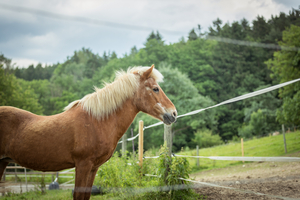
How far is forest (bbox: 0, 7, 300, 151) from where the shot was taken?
76.3ft

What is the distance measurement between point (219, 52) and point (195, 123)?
15.0 m

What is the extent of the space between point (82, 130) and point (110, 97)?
1.89 ft

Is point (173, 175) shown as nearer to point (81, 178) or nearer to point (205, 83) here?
point (81, 178)

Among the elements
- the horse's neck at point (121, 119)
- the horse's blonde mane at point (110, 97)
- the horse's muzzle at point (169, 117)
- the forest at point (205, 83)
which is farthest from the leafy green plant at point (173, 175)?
the forest at point (205, 83)

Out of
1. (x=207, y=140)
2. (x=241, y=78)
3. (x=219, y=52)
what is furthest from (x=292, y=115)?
(x=219, y=52)

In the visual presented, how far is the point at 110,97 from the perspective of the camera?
2.75 metres

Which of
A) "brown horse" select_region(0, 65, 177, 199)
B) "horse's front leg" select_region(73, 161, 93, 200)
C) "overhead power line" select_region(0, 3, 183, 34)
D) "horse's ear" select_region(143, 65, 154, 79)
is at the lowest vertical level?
"horse's front leg" select_region(73, 161, 93, 200)

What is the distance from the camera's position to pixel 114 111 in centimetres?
273

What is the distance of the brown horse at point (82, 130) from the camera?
2410 mm

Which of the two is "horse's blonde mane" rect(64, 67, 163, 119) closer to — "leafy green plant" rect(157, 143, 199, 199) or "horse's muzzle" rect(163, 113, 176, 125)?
"horse's muzzle" rect(163, 113, 176, 125)

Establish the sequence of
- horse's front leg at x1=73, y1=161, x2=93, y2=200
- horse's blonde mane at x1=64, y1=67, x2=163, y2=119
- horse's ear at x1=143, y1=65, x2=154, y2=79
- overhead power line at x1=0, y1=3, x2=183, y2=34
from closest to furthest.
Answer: horse's front leg at x1=73, y1=161, x2=93, y2=200
horse's blonde mane at x1=64, y1=67, x2=163, y2=119
overhead power line at x1=0, y1=3, x2=183, y2=34
horse's ear at x1=143, y1=65, x2=154, y2=79

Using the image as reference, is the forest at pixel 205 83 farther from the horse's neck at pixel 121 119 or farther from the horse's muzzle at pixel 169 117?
the horse's muzzle at pixel 169 117

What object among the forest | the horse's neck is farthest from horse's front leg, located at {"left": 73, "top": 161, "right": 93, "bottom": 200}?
the forest

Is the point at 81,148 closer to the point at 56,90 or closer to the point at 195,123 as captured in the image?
the point at 195,123
